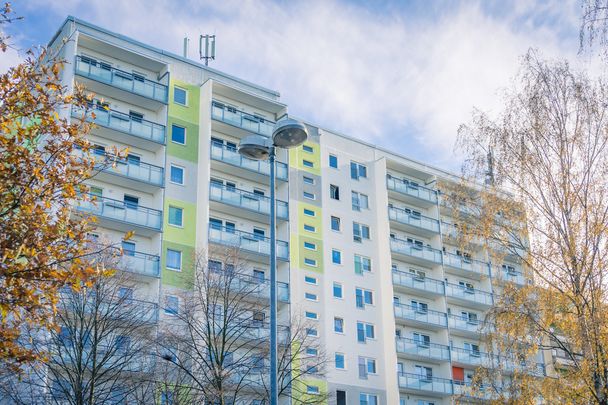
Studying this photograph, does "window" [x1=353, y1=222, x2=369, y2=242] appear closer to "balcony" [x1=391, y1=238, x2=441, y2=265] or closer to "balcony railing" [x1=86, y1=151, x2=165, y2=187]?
"balcony" [x1=391, y1=238, x2=441, y2=265]

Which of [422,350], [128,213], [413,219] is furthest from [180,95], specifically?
[422,350]

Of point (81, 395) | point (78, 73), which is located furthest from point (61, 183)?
point (78, 73)

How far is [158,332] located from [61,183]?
20.3 m

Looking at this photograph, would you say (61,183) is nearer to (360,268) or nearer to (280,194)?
(280,194)

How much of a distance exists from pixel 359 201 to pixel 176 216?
16302 mm

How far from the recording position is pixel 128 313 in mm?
30344

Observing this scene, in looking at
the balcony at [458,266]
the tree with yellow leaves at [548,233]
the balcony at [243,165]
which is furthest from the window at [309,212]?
the tree with yellow leaves at [548,233]

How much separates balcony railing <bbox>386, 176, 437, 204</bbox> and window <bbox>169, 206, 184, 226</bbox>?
63.5 feet

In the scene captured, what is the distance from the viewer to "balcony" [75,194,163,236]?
133 feet

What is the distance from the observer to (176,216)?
44688 mm

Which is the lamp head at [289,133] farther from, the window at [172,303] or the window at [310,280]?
the window at [310,280]

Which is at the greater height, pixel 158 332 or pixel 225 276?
pixel 225 276

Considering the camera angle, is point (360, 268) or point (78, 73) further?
point (360, 268)

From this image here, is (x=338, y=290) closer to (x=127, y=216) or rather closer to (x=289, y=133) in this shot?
(x=127, y=216)
